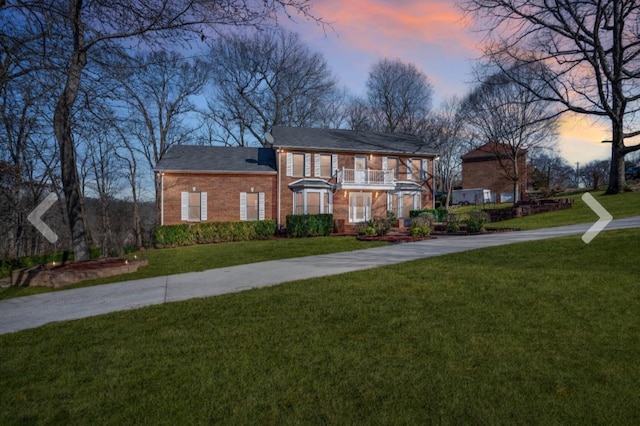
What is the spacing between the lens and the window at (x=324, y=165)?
24.4 meters

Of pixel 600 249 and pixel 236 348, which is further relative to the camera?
pixel 600 249

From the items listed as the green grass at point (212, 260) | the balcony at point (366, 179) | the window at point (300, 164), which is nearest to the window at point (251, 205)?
the window at point (300, 164)

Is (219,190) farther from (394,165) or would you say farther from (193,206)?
(394,165)

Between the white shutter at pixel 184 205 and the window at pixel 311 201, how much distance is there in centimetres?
636

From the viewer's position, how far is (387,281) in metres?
6.85

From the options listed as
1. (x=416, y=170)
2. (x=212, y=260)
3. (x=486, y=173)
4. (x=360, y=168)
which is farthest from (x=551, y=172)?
(x=212, y=260)

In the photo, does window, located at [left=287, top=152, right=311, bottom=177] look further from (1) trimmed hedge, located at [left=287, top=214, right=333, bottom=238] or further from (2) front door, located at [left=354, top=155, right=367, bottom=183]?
(1) trimmed hedge, located at [left=287, top=214, right=333, bottom=238]

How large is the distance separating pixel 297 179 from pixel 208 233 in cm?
751

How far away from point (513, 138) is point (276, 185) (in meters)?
21.5

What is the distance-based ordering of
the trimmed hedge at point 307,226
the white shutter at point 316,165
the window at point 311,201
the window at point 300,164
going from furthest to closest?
the white shutter at point 316,165 → the window at point 300,164 → the window at point 311,201 → the trimmed hedge at point 307,226

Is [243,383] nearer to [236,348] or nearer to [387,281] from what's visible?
[236,348]

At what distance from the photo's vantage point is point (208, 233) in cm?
1834

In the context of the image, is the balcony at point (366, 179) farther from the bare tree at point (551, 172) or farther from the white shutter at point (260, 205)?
the bare tree at point (551, 172)

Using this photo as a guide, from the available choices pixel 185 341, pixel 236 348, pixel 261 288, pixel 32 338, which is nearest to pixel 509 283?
pixel 261 288
